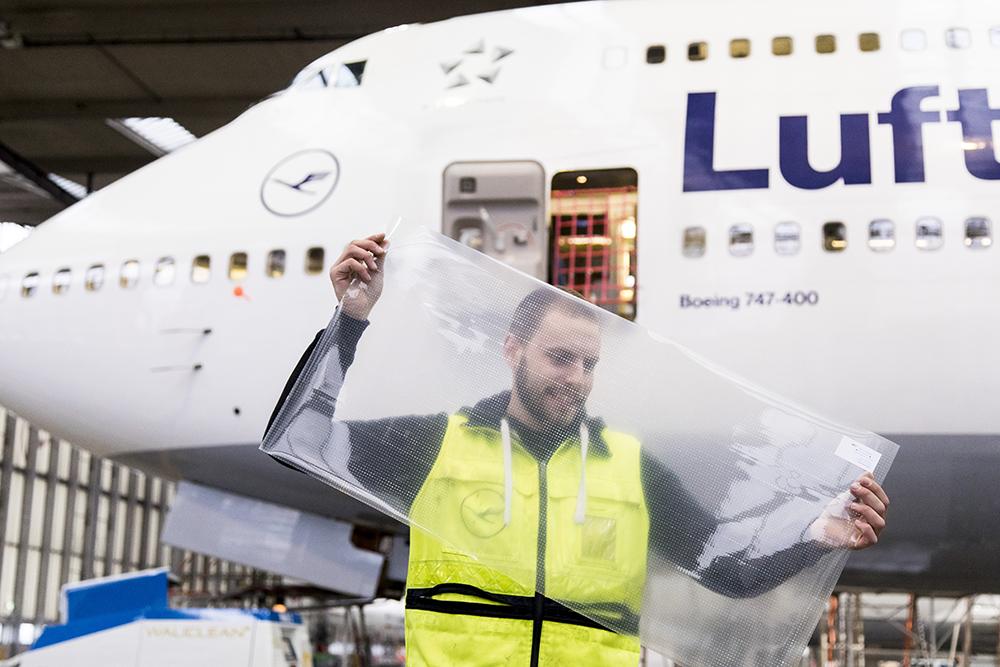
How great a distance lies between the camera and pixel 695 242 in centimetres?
705

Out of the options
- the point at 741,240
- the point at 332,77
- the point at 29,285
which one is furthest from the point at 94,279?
the point at 741,240

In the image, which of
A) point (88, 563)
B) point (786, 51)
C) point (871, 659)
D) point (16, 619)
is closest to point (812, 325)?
point (786, 51)

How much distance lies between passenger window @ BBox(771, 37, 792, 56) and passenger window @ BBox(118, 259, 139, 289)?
13.6 ft

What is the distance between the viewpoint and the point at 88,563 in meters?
31.8

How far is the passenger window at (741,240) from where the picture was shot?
6984 millimetres

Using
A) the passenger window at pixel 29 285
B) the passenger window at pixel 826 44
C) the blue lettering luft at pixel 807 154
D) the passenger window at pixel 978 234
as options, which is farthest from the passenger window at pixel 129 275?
the passenger window at pixel 978 234

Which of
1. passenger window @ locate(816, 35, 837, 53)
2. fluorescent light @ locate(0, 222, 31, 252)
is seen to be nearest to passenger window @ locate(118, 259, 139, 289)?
passenger window @ locate(816, 35, 837, 53)

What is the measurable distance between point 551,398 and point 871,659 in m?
18.2

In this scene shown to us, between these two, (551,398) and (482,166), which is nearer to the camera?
(551,398)

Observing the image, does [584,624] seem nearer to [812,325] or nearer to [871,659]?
[812,325]

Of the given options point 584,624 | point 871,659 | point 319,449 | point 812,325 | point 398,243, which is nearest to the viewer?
point 584,624

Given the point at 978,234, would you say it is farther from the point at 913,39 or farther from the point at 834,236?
the point at 913,39

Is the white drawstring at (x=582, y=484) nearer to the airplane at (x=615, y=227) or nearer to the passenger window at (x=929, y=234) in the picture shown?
the airplane at (x=615, y=227)

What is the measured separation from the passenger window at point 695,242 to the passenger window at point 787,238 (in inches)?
15.8
